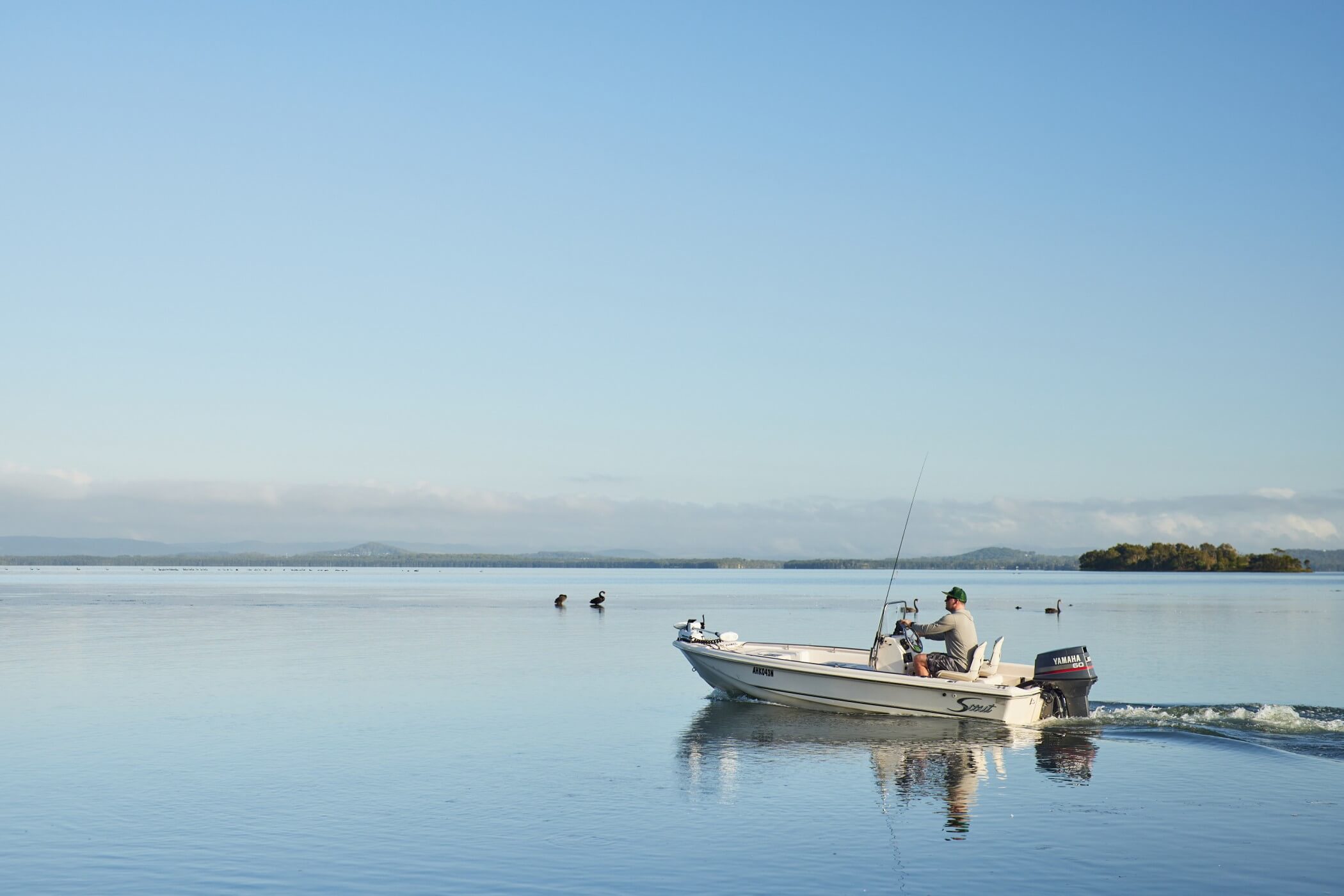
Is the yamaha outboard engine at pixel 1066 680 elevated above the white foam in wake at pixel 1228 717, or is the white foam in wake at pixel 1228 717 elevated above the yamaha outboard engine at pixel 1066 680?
the yamaha outboard engine at pixel 1066 680

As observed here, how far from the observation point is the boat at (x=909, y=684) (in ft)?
65.4

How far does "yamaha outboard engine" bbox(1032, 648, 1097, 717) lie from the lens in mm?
19938

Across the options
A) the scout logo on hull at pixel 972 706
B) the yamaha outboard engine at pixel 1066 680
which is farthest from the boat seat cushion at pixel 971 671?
the yamaha outboard engine at pixel 1066 680

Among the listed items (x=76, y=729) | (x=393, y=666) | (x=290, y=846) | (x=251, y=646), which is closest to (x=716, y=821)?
(x=290, y=846)

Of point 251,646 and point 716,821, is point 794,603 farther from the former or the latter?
point 716,821

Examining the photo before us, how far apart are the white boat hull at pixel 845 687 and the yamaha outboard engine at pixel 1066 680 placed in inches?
12.3

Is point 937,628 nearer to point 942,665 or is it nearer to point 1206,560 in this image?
point 942,665

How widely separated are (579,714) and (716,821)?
334 inches

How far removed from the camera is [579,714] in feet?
70.4

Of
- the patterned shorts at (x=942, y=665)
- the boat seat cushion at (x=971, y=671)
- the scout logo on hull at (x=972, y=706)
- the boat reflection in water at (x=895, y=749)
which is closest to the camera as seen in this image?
the boat reflection in water at (x=895, y=749)

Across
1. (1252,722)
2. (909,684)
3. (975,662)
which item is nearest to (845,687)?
(909,684)

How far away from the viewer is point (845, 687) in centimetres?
2112

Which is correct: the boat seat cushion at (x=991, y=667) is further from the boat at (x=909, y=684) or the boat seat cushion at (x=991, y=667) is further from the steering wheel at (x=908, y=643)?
the steering wheel at (x=908, y=643)

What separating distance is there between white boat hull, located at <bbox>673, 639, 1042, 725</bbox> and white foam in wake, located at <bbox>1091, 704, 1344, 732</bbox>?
1760mm
